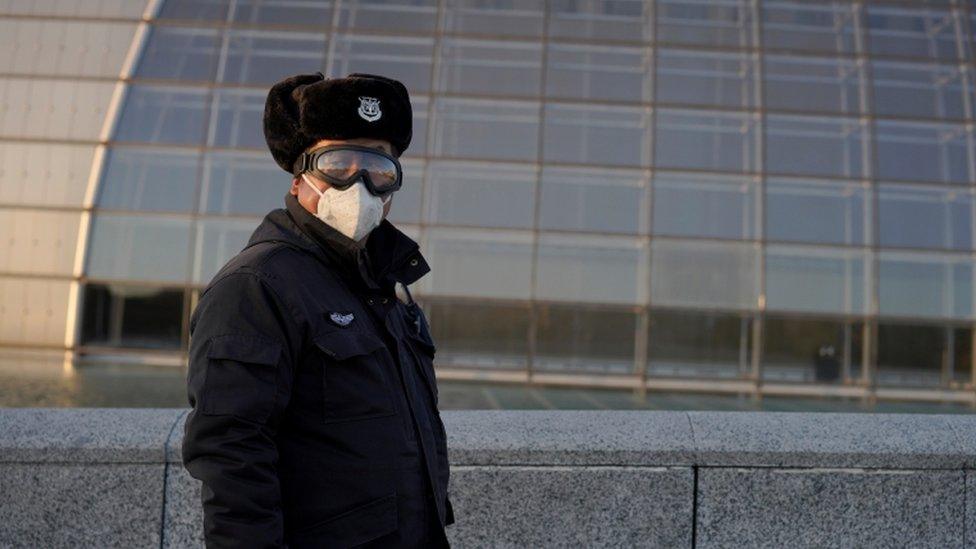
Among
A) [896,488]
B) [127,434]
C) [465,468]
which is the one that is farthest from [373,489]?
[896,488]

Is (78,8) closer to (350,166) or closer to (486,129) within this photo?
(486,129)

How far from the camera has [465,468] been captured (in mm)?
4480

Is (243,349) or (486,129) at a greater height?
(486,129)

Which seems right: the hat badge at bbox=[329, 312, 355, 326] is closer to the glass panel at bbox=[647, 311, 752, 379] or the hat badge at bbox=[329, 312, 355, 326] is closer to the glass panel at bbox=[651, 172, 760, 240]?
the glass panel at bbox=[647, 311, 752, 379]

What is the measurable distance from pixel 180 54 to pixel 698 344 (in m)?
10.2

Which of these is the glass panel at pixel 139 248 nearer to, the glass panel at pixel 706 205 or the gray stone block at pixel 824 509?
the glass panel at pixel 706 205

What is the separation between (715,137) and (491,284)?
182 inches

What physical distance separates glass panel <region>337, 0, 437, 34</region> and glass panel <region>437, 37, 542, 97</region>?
0.56m

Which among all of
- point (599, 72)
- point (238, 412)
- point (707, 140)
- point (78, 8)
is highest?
point (78, 8)

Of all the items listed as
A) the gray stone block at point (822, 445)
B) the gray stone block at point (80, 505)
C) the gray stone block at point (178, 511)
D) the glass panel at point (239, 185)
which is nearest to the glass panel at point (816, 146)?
the glass panel at point (239, 185)

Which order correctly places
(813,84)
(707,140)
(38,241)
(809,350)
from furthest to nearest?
1. (813,84)
2. (707,140)
3. (809,350)
4. (38,241)

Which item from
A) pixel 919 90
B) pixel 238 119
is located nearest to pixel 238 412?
pixel 238 119

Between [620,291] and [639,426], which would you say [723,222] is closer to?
[620,291]

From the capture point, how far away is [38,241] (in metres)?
14.7
